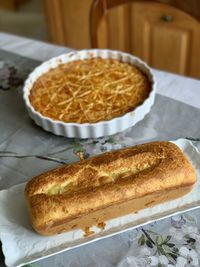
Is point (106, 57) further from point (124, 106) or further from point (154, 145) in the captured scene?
point (154, 145)

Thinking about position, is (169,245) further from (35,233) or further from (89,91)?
(89,91)

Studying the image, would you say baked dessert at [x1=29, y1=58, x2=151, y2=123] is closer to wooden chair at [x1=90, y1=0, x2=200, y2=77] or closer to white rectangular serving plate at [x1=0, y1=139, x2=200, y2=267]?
white rectangular serving plate at [x1=0, y1=139, x2=200, y2=267]

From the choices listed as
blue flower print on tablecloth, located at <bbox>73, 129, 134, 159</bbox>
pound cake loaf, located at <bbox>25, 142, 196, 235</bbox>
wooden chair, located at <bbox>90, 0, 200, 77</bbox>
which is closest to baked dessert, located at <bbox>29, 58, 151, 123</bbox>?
blue flower print on tablecloth, located at <bbox>73, 129, 134, 159</bbox>

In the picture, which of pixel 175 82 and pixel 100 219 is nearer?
pixel 100 219

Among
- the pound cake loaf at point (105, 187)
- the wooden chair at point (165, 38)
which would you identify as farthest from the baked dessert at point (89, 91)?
the wooden chair at point (165, 38)

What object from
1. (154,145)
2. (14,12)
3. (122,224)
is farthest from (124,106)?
(14,12)

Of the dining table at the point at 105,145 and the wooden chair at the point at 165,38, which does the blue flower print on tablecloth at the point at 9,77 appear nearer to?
the dining table at the point at 105,145
